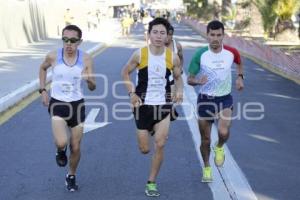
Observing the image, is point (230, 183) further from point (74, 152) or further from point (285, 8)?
point (285, 8)

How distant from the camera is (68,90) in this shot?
589 centimetres

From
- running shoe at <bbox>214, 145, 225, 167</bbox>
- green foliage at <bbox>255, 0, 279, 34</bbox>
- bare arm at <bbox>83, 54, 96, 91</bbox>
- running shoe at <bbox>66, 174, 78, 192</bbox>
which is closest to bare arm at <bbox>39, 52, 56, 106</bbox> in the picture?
bare arm at <bbox>83, 54, 96, 91</bbox>

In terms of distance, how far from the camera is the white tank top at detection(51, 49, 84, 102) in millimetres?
5809

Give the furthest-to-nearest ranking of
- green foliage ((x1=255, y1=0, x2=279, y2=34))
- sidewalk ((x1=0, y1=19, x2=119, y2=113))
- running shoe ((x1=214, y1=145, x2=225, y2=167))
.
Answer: green foliage ((x1=255, y1=0, x2=279, y2=34)), sidewalk ((x1=0, y1=19, x2=119, y2=113)), running shoe ((x1=214, y1=145, x2=225, y2=167))

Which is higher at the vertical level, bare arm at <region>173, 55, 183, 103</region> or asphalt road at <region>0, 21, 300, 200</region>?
bare arm at <region>173, 55, 183, 103</region>

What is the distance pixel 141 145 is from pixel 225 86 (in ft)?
3.86

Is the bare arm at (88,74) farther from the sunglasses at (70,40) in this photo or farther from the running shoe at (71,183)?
the running shoe at (71,183)

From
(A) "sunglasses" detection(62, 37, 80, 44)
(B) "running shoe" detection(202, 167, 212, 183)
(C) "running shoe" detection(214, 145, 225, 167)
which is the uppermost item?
(A) "sunglasses" detection(62, 37, 80, 44)

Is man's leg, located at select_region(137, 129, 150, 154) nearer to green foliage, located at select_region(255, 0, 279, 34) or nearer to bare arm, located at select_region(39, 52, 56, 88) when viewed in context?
bare arm, located at select_region(39, 52, 56, 88)

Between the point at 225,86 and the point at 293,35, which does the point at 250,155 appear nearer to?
the point at 225,86

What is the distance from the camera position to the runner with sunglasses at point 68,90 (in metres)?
5.79

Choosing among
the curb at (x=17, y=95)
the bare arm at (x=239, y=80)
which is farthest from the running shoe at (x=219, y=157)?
the curb at (x=17, y=95)

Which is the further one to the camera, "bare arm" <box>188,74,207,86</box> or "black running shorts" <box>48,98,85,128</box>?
"bare arm" <box>188,74,207,86</box>

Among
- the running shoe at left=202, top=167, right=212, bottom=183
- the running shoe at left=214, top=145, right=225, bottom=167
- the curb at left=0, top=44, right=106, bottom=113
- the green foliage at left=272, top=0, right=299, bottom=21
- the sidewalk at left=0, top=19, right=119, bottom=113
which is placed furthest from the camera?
the green foliage at left=272, top=0, right=299, bottom=21
